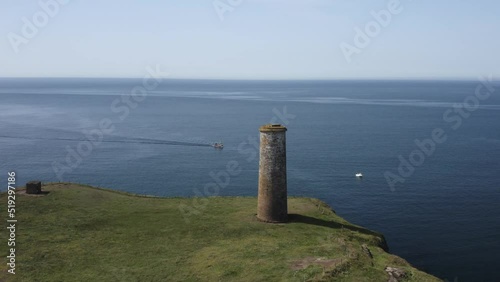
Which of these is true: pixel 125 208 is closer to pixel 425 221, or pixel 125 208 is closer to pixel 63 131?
pixel 425 221

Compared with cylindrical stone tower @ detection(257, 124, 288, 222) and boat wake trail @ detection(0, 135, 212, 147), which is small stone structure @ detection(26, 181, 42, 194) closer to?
cylindrical stone tower @ detection(257, 124, 288, 222)

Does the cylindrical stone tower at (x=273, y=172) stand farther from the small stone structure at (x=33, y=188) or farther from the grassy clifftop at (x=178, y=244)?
the small stone structure at (x=33, y=188)

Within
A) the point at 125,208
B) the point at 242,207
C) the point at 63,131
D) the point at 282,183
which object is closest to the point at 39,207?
the point at 125,208

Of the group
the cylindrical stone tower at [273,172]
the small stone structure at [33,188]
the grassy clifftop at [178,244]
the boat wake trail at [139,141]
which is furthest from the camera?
the boat wake trail at [139,141]

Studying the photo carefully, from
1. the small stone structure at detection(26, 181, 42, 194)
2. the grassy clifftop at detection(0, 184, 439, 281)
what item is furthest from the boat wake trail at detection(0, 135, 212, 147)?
the small stone structure at detection(26, 181, 42, 194)

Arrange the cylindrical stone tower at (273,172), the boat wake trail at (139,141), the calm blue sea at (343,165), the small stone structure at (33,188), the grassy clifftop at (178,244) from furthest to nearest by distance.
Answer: the boat wake trail at (139,141) → the calm blue sea at (343,165) → the small stone structure at (33,188) → the cylindrical stone tower at (273,172) → the grassy clifftop at (178,244)

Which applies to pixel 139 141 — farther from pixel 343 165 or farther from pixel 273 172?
pixel 273 172

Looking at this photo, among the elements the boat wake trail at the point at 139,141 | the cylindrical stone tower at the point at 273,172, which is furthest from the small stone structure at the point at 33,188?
the boat wake trail at the point at 139,141
